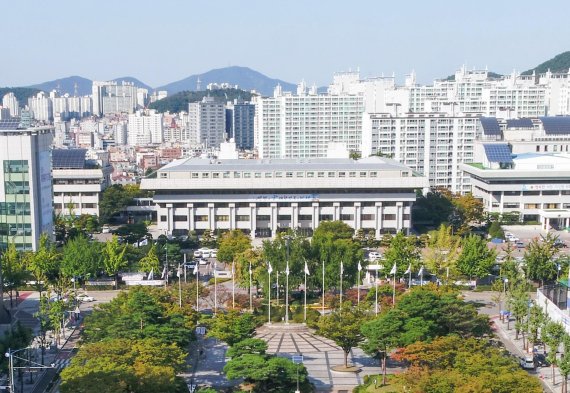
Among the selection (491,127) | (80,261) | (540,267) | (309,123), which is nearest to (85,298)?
(80,261)

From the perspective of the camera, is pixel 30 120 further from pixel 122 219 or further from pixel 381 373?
pixel 381 373

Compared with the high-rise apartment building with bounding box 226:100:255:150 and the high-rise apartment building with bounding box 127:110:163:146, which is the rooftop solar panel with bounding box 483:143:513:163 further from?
the high-rise apartment building with bounding box 127:110:163:146

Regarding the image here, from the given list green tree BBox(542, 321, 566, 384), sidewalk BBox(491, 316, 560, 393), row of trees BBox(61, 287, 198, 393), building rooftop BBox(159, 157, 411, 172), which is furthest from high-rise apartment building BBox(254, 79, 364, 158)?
green tree BBox(542, 321, 566, 384)

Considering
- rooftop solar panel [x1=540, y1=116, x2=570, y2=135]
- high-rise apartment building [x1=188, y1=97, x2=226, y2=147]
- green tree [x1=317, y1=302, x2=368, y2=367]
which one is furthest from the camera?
high-rise apartment building [x1=188, y1=97, x2=226, y2=147]

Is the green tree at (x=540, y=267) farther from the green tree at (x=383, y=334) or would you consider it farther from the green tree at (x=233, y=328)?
the green tree at (x=233, y=328)

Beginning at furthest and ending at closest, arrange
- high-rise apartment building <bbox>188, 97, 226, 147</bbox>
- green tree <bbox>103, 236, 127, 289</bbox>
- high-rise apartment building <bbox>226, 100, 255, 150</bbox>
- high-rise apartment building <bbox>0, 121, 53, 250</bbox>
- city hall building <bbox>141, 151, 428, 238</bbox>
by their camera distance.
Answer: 1. high-rise apartment building <bbox>188, 97, 226, 147</bbox>
2. high-rise apartment building <bbox>226, 100, 255, 150</bbox>
3. city hall building <bbox>141, 151, 428, 238</bbox>
4. high-rise apartment building <bbox>0, 121, 53, 250</bbox>
5. green tree <bbox>103, 236, 127, 289</bbox>
